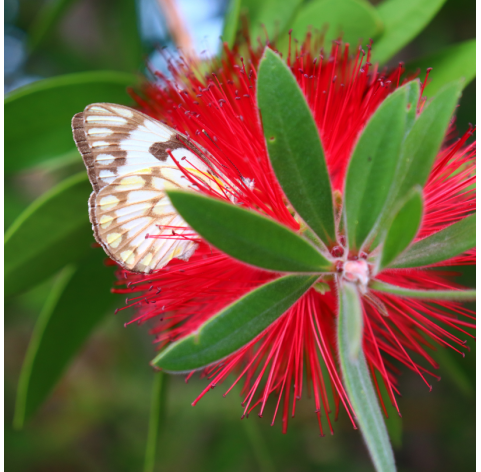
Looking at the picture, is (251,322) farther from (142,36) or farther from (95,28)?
(95,28)

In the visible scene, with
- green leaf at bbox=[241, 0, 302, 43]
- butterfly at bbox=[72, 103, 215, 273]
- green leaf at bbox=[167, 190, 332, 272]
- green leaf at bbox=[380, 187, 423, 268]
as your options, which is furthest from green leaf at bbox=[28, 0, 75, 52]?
green leaf at bbox=[380, 187, 423, 268]

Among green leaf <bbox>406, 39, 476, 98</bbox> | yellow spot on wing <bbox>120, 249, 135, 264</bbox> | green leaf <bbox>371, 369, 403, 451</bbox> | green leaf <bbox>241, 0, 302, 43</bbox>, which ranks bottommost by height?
green leaf <bbox>371, 369, 403, 451</bbox>

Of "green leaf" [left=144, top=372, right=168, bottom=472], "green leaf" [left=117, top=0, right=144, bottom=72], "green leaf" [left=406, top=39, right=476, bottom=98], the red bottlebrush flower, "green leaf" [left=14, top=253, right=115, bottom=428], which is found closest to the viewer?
the red bottlebrush flower

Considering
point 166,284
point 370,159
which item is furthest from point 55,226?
point 370,159

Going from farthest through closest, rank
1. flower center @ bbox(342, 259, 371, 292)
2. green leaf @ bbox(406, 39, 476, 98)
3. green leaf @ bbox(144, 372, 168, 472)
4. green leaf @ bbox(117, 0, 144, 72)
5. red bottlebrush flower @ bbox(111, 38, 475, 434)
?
1. green leaf @ bbox(117, 0, 144, 72)
2. green leaf @ bbox(144, 372, 168, 472)
3. green leaf @ bbox(406, 39, 476, 98)
4. red bottlebrush flower @ bbox(111, 38, 475, 434)
5. flower center @ bbox(342, 259, 371, 292)

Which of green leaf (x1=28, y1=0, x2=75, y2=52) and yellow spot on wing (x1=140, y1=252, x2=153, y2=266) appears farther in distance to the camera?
green leaf (x1=28, y1=0, x2=75, y2=52)

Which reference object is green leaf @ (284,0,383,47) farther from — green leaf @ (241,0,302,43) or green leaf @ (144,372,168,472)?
green leaf @ (144,372,168,472)

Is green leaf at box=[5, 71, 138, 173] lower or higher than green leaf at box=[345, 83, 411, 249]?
higher
